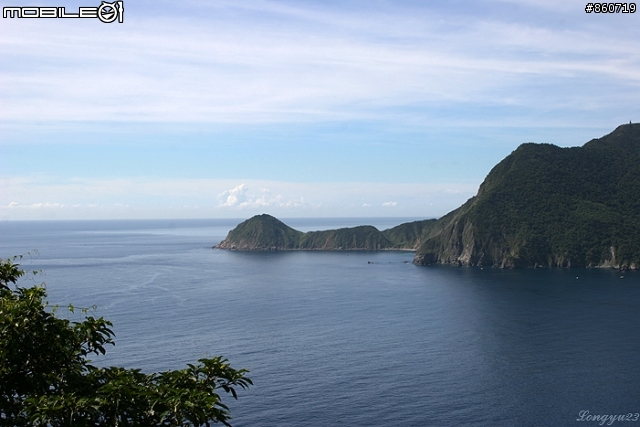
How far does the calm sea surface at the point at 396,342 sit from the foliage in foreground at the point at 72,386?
29.6ft

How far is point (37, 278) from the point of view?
156 meters

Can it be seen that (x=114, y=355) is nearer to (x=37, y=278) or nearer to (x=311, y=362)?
(x=311, y=362)

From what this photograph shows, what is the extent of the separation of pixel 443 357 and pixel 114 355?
147ft

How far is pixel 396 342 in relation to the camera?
295 ft

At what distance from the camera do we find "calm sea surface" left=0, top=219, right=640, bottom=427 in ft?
199

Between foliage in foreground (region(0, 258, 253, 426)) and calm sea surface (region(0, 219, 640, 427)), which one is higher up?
foliage in foreground (region(0, 258, 253, 426))

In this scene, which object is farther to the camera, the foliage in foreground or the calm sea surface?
the calm sea surface

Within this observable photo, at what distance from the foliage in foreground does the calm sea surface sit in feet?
29.6

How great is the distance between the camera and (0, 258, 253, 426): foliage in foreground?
14.6 m

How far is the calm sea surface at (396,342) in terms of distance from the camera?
60594mm

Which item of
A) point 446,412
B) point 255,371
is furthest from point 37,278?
point 446,412

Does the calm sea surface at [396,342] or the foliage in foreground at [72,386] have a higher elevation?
the foliage in foreground at [72,386]

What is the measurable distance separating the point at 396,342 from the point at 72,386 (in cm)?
7713

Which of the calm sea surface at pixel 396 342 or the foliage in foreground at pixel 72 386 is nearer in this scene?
the foliage in foreground at pixel 72 386
